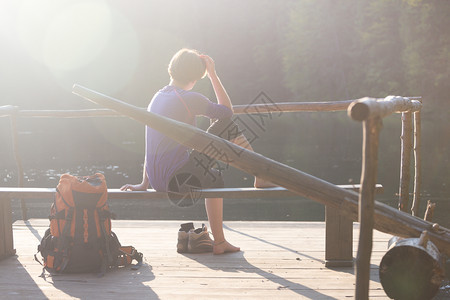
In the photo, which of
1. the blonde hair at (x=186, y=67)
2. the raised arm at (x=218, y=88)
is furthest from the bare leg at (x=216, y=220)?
the blonde hair at (x=186, y=67)

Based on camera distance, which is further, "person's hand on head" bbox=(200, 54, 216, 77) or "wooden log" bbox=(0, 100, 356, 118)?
"wooden log" bbox=(0, 100, 356, 118)

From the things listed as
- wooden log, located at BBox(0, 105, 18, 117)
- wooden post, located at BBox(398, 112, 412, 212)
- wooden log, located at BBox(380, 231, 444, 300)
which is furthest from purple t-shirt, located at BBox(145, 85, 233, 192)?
wooden log, located at BBox(0, 105, 18, 117)

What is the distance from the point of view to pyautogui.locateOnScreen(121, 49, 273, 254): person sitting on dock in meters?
3.27

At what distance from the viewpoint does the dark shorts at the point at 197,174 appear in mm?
3301

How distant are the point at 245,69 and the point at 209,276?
1493 inches

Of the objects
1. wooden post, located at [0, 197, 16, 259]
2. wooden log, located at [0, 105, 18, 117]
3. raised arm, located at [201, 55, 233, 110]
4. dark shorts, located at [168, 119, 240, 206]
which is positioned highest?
raised arm, located at [201, 55, 233, 110]

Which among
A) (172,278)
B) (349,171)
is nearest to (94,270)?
(172,278)

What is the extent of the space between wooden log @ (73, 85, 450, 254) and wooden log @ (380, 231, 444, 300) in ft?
0.29

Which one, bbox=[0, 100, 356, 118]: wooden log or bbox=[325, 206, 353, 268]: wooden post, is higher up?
bbox=[0, 100, 356, 118]: wooden log

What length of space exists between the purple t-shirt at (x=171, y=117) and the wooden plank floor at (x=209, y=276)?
0.53 meters

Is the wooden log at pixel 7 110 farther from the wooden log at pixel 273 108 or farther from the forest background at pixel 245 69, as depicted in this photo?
the forest background at pixel 245 69

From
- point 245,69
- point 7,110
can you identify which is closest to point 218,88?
point 7,110

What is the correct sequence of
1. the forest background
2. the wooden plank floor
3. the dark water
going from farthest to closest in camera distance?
1. the forest background
2. the dark water
3. the wooden plank floor

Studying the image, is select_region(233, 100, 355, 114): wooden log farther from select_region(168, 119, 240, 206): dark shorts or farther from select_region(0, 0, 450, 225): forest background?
select_region(0, 0, 450, 225): forest background
